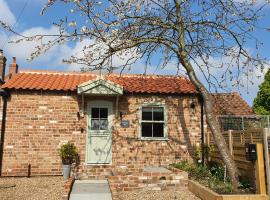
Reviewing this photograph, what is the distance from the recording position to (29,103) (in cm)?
1362

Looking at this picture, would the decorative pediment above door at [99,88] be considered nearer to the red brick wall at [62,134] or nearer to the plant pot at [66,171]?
the red brick wall at [62,134]

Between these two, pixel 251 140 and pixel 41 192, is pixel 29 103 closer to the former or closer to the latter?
pixel 41 192

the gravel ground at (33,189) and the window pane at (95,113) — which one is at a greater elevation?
the window pane at (95,113)

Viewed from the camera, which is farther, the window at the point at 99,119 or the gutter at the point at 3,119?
the window at the point at 99,119

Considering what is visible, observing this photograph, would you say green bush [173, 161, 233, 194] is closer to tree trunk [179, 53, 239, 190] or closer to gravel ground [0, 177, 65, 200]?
tree trunk [179, 53, 239, 190]

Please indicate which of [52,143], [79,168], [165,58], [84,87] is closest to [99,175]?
[79,168]

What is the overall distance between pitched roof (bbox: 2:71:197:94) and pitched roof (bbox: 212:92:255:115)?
169 cm

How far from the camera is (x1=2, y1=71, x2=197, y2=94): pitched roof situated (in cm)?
1386

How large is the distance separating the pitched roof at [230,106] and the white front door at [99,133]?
5.01 metres

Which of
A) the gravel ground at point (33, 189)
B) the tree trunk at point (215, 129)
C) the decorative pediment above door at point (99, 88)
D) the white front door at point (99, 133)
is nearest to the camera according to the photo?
the gravel ground at point (33, 189)

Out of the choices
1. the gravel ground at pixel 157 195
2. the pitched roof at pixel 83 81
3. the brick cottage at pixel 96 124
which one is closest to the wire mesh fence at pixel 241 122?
the brick cottage at pixel 96 124

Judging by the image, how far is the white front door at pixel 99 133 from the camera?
13.8 m

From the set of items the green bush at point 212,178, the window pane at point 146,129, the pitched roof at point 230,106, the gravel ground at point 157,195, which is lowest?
the gravel ground at point 157,195

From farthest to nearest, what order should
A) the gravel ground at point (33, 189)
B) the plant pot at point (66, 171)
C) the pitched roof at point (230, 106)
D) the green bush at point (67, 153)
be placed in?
the pitched roof at point (230, 106)
the green bush at point (67, 153)
the plant pot at point (66, 171)
the gravel ground at point (33, 189)
